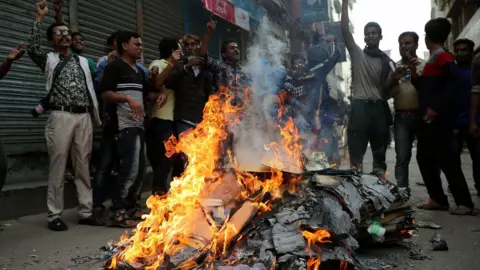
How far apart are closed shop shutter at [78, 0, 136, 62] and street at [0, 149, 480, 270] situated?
143 inches

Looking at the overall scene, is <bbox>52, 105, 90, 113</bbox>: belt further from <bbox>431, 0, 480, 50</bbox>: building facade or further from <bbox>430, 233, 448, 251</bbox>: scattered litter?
<bbox>431, 0, 480, 50</bbox>: building facade

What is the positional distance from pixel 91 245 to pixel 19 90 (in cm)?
320

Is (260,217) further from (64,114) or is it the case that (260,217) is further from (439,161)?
(439,161)

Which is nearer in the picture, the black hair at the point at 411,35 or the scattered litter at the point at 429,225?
the scattered litter at the point at 429,225

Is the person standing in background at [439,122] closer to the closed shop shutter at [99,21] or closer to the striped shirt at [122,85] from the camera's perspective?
the striped shirt at [122,85]

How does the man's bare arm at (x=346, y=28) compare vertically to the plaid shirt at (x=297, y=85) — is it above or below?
above

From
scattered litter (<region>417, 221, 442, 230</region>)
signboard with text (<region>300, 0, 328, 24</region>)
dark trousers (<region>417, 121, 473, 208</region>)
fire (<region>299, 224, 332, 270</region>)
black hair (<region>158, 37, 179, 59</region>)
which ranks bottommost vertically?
scattered litter (<region>417, 221, 442, 230</region>)

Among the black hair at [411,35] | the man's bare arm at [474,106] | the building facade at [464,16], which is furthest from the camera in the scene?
the building facade at [464,16]

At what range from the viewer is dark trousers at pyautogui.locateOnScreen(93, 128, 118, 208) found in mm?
5434

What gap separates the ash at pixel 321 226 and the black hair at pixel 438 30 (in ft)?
8.14

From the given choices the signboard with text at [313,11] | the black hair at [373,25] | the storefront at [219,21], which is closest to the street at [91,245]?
the black hair at [373,25]

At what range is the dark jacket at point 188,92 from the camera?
581 cm

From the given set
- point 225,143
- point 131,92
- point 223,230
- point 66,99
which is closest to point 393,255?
point 223,230

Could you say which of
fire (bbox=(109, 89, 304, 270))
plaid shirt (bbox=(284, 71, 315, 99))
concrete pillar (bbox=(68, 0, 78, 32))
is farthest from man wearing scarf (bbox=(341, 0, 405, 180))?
concrete pillar (bbox=(68, 0, 78, 32))
